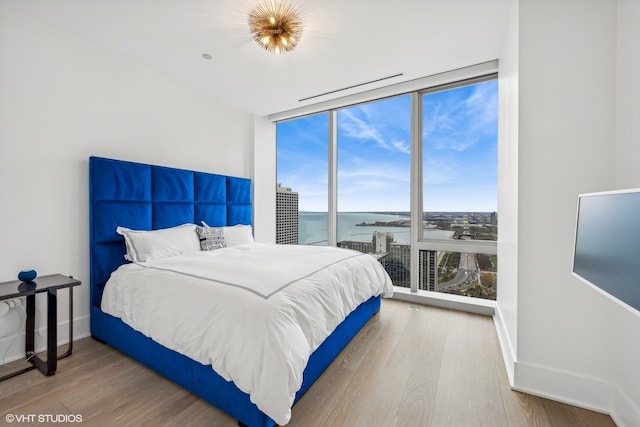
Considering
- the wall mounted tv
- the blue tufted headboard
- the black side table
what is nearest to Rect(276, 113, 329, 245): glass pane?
the blue tufted headboard

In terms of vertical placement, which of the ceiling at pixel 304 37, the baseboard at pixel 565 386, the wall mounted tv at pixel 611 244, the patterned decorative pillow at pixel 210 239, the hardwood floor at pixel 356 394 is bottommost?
the hardwood floor at pixel 356 394

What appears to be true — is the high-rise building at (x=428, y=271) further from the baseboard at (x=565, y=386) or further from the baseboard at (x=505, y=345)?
the baseboard at (x=565, y=386)

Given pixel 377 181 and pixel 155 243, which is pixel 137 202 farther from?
pixel 377 181

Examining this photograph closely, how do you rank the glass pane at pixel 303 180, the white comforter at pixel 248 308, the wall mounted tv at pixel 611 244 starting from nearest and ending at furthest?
1. the wall mounted tv at pixel 611 244
2. the white comforter at pixel 248 308
3. the glass pane at pixel 303 180

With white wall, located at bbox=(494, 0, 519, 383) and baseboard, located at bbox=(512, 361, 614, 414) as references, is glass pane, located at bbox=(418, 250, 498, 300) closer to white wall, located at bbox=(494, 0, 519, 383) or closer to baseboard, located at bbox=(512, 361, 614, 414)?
white wall, located at bbox=(494, 0, 519, 383)

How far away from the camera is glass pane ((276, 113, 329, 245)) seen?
13.5 feet

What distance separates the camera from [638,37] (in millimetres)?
1315

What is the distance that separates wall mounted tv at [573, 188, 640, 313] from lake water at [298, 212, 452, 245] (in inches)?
78.8

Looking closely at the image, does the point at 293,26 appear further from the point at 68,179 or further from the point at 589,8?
the point at 68,179

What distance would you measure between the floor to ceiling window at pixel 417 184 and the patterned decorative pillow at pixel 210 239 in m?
1.64

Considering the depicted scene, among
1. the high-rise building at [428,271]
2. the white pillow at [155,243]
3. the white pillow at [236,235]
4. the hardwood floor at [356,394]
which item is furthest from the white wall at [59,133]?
the high-rise building at [428,271]

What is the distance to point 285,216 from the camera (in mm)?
4645

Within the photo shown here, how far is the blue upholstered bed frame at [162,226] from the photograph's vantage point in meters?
1.49

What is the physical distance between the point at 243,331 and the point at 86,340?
198 cm
